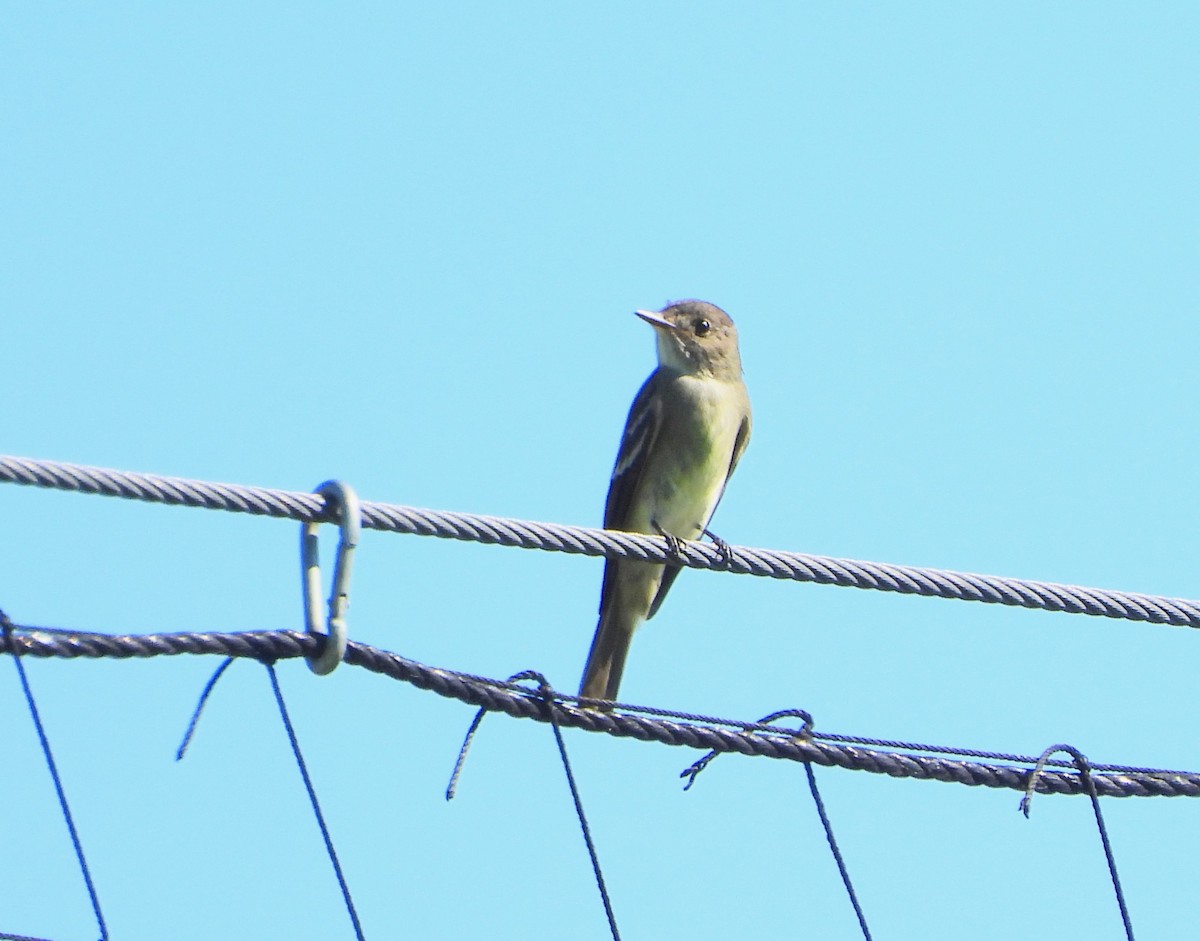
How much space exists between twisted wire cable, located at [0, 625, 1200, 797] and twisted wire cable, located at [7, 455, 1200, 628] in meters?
0.34

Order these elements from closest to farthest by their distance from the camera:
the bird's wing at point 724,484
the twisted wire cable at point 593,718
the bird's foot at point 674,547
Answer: the twisted wire cable at point 593,718
the bird's foot at point 674,547
the bird's wing at point 724,484

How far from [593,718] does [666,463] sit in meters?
3.98

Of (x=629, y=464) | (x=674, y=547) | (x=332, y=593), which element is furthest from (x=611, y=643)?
(x=332, y=593)

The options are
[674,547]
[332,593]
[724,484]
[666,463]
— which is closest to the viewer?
[332,593]

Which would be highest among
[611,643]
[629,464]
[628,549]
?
[629,464]

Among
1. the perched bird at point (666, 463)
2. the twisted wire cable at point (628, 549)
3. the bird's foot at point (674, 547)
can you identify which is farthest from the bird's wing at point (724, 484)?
the twisted wire cable at point (628, 549)

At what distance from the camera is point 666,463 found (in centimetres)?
856

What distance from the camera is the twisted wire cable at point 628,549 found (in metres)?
4.15

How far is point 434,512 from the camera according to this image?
4531 mm

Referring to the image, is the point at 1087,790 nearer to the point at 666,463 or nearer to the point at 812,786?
the point at 812,786

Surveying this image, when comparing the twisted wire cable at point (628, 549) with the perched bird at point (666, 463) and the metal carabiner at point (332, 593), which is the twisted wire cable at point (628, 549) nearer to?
the metal carabiner at point (332, 593)

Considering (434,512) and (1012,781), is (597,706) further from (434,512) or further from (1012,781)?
(1012,781)

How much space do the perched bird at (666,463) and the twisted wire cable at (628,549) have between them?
2.86 metres

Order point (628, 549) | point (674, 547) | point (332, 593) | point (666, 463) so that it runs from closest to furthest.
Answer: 1. point (332, 593)
2. point (628, 549)
3. point (674, 547)
4. point (666, 463)
